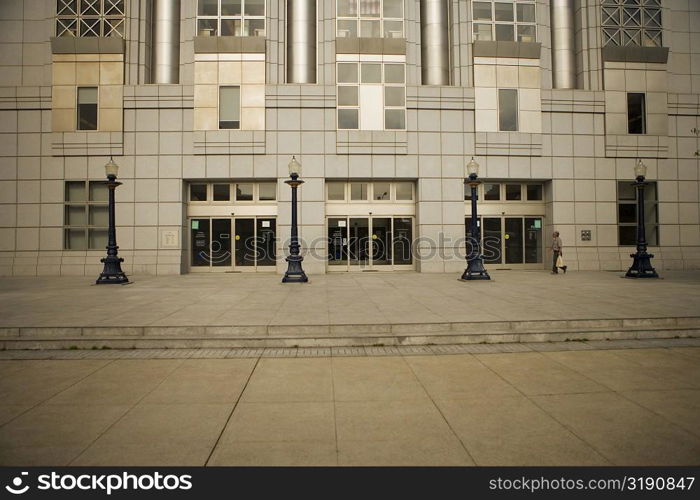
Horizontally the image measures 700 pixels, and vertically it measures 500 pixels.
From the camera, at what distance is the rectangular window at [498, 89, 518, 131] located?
798 inches

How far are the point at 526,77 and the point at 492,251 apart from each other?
8734mm

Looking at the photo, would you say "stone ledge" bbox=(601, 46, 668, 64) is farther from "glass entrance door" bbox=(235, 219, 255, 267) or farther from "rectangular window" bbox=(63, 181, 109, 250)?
"rectangular window" bbox=(63, 181, 109, 250)

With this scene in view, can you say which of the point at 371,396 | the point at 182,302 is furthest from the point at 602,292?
the point at 182,302

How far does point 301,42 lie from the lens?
65.2 ft

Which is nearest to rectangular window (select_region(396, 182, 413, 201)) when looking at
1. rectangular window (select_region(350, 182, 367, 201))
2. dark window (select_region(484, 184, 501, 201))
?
rectangular window (select_region(350, 182, 367, 201))

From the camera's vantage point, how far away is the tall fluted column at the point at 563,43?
20.8 meters

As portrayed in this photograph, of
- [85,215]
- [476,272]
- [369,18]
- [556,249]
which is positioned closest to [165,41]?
[85,215]

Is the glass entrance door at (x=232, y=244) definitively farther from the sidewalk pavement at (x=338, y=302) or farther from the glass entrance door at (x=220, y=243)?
the sidewalk pavement at (x=338, y=302)

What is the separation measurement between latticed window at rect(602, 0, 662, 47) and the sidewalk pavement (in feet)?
42.4

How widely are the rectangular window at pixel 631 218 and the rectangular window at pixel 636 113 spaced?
2770 mm

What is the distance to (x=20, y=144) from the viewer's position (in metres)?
19.4

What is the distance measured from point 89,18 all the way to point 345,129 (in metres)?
13.2

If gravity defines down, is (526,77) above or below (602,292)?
above
